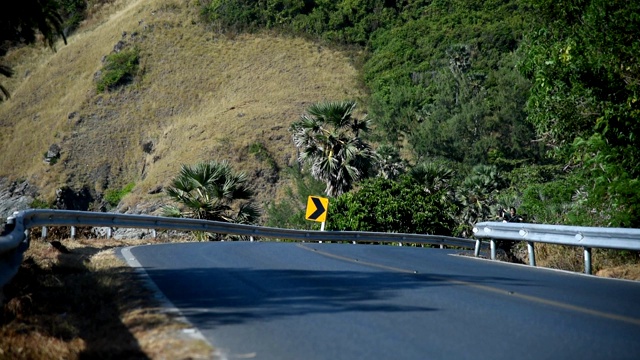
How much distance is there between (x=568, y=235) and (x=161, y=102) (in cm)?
6873

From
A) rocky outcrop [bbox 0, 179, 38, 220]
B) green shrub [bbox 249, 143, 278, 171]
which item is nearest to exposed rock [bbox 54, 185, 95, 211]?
rocky outcrop [bbox 0, 179, 38, 220]

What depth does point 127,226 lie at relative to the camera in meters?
21.5

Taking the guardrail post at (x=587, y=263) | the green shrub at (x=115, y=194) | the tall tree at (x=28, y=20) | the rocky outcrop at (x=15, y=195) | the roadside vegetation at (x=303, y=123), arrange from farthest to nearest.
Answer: the green shrub at (x=115, y=194), the rocky outcrop at (x=15, y=195), the guardrail post at (x=587, y=263), the roadside vegetation at (x=303, y=123), the tall tree at (x=28, y=20)

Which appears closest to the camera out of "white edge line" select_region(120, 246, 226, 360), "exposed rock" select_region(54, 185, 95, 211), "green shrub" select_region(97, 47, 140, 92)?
"white edge line" select_region(120, 246, 226, 360)

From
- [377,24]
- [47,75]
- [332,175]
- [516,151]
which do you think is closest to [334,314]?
[332,175]

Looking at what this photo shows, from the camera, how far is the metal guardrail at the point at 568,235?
41.1ft

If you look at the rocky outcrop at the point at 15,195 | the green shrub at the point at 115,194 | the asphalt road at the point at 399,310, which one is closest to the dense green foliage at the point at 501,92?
the asphalt road at the point at 399,310

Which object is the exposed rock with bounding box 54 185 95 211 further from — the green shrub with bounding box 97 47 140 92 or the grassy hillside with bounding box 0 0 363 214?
the green shrub with bounding box 97 47 140 92

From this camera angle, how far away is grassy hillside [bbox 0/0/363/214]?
2768 inches

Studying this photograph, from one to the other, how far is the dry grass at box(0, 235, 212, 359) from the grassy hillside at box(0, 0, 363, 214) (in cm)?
5501

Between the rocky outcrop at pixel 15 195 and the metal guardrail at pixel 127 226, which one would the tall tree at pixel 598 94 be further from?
the rocky outcrop at pixel 15 195

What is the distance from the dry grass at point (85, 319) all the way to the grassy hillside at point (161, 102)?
A: 55.0 metres

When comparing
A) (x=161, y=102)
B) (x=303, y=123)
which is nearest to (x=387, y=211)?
(x=303, y=123)

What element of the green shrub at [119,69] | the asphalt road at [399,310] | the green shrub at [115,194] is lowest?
the asphalt road at [399,310]
